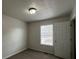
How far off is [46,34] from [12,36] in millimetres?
2303

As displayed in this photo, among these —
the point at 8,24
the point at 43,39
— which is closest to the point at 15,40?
the point at 8,24

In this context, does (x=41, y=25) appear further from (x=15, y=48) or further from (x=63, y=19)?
(x=15, y=48)

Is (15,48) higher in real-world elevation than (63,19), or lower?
lower

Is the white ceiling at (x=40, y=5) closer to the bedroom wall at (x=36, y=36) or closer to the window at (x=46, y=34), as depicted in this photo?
the bedroom wall at (x=36, y=36)

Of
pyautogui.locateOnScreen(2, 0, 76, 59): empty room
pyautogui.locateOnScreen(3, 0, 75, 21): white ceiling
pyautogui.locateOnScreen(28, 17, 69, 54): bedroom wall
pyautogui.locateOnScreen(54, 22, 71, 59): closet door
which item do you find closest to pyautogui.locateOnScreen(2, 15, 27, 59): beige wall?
pyautogui.locateOnScreen(2, 0, 76, 59): empty room

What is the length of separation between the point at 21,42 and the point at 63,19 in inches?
135

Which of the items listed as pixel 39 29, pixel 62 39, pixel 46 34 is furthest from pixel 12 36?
pixel 62 39

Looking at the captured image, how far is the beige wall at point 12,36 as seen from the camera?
3.37m

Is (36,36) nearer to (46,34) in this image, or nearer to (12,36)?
(46,34)

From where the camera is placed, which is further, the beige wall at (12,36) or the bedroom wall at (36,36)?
the bedroom wall at (36,36)

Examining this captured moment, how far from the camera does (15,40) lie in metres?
4.11

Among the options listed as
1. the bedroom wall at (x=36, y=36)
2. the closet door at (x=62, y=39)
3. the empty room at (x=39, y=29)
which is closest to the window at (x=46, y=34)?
the empty room at (x=39, y=29)

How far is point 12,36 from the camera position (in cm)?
386

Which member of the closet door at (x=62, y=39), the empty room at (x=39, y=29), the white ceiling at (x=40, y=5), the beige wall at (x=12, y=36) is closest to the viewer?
the white ceiling at (x=40, y=5)
